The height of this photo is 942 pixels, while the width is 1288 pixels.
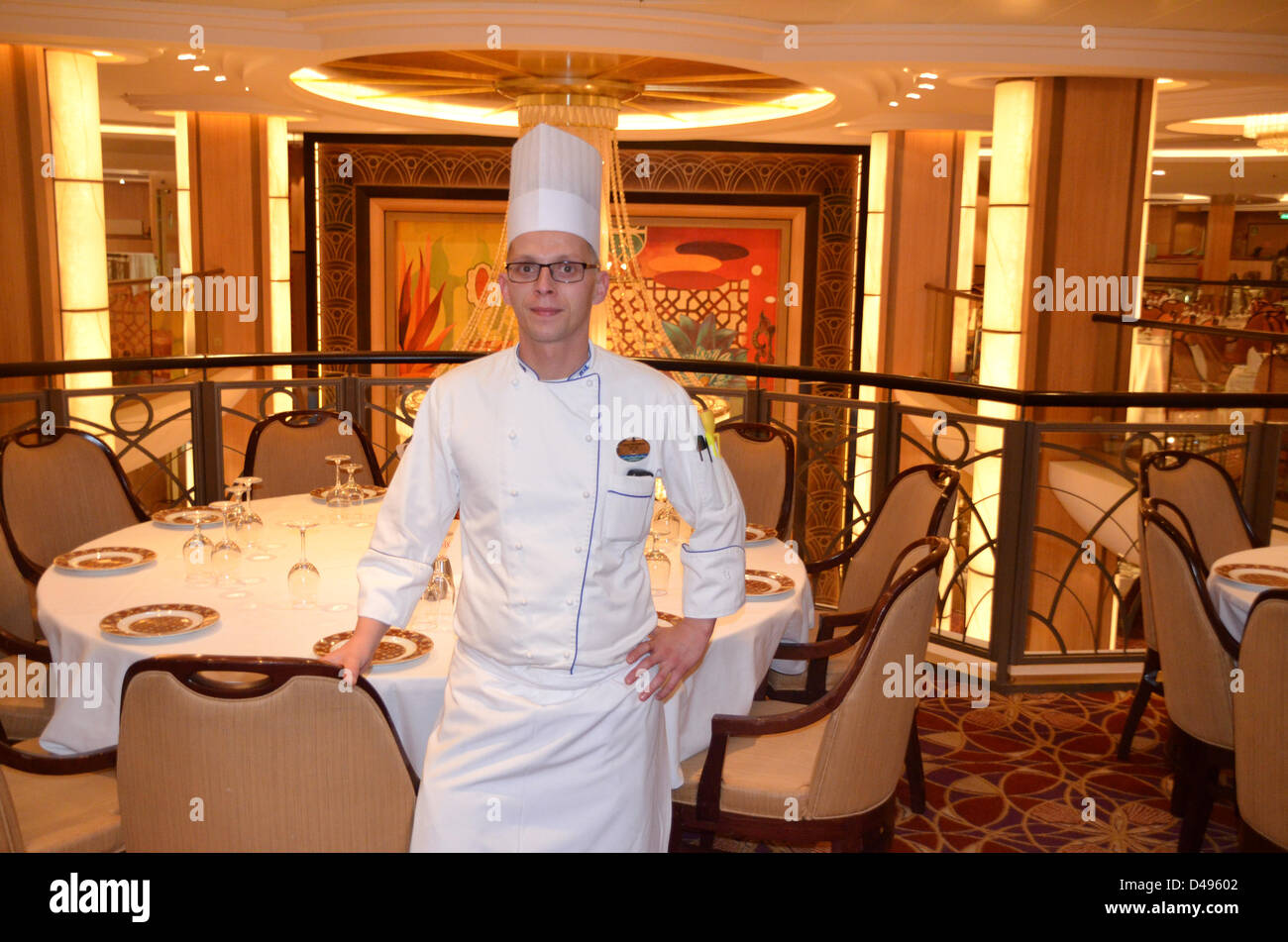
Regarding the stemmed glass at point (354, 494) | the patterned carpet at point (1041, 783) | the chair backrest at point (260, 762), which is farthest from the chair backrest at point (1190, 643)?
the stemmed glass at point (354, 494)

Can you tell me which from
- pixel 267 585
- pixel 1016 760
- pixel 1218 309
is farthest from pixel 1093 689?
pixel 1218 309

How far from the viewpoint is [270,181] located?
10289 millimetres

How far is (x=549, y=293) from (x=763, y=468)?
2.75m

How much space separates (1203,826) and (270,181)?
9.13 meters

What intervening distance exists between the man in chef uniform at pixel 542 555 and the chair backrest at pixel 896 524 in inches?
67.1

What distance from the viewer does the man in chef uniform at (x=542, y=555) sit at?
6.59ft

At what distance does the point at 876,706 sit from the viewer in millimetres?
2674

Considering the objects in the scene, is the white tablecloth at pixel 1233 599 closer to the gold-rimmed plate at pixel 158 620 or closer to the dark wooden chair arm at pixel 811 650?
the dark wooden chair arm at pixel 811 650

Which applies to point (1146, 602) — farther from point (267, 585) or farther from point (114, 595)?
point (114, 595)

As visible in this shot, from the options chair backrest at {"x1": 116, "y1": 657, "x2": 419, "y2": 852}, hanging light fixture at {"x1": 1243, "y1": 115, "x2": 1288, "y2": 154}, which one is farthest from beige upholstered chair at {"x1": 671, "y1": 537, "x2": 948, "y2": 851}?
hanging light fixture at {"x1": 1243, "y1": 115, "x2": 1288, "y2": 154}

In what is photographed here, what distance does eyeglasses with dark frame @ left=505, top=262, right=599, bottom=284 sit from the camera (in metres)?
2.00

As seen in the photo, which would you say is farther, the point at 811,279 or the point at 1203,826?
the point at 811,279

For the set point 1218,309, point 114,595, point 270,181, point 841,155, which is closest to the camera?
point 114,595

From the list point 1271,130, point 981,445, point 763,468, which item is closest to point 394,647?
point 763,468
